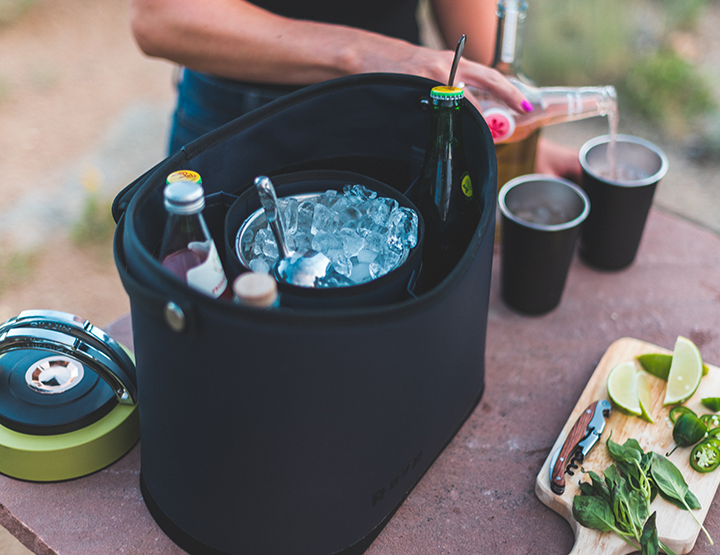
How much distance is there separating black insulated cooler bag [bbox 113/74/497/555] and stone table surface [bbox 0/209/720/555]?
0.14 ft

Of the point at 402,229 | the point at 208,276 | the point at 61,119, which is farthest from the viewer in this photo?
the point at 61,119

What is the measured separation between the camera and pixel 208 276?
0.66 meters

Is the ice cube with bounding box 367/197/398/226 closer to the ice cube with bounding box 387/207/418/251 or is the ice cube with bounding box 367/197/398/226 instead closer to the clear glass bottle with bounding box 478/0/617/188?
the ice cube with bounding box 387/207/418/251

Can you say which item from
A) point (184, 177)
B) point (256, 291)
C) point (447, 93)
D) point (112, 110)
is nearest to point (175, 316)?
point (256, 291)

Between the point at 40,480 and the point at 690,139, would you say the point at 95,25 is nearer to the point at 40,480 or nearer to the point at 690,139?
the point at 690,139

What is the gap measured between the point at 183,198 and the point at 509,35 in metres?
0.74

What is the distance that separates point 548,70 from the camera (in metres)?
3.45

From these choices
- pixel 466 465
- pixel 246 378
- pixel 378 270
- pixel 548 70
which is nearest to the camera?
pixel 246 378

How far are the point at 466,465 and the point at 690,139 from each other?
9.75 feet

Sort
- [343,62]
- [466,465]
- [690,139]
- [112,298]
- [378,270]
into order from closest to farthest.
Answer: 1. [378,270]
2. [466,465]
3. [343,62]
4. [112,298]
5. [690,139]

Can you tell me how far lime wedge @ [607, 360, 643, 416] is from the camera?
89cm

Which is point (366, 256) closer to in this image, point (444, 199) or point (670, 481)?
point (444, 199)

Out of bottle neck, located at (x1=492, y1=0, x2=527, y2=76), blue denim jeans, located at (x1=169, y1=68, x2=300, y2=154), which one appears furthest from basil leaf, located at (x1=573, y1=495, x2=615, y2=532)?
blue denim jeans, located at (x1=169, y1=68, x2=300, y2=154)

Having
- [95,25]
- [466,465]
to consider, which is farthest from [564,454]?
[95,25]
